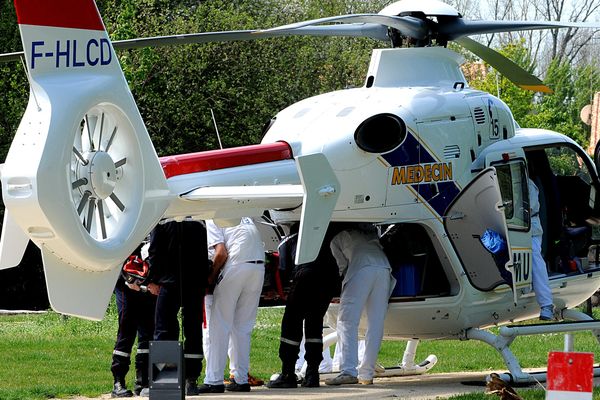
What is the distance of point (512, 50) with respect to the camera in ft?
148

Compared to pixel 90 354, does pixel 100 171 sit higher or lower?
higher

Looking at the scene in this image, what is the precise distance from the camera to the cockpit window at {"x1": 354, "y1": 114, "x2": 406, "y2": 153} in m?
12.1

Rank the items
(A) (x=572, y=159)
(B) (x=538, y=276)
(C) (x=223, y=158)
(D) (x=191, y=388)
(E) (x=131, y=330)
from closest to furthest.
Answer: (C) (x=223, y=158), (D) (x=191, y=388), (E) (x=131, y=330), (B) (x=538, y=276), (A) (x=572, y=159)

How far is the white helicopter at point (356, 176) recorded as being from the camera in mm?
9039

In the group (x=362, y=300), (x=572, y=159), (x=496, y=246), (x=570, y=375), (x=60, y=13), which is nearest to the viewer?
(x=570, y=375)

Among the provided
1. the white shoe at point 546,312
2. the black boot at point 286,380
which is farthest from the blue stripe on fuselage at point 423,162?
the black boot at point 286,380

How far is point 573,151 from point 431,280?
2470 millimetres

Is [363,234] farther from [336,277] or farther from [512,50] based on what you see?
[512,50]

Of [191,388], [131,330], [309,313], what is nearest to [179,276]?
[131,330]

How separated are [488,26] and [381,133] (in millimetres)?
1538

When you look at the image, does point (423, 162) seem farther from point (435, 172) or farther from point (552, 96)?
point (552, 96)

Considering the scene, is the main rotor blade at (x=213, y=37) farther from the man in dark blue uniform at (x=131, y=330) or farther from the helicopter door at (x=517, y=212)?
the man in dark blue uniform at (x=131, y=330)

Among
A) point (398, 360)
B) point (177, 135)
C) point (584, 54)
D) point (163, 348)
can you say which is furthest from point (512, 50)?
point (163, 348)

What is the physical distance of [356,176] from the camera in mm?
12023
